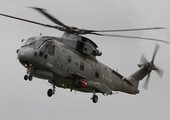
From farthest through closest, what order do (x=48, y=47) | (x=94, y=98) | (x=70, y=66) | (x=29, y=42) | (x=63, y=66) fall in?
(x=94, y=98) → (x=70, y=66) → (x=63, y=66) → (x=29, y=42) → (x=48, y=47)

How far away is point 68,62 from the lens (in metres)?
36.4

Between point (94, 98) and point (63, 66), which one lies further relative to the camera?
point (94, 98)

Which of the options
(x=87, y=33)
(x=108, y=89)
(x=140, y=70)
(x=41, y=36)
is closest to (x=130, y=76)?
(x=140, y=70)

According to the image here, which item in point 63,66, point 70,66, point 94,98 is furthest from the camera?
point 94,98

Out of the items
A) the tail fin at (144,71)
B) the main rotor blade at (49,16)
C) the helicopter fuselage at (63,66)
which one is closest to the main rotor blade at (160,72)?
the tail fin at (144,71)

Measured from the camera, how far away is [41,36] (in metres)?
36.2

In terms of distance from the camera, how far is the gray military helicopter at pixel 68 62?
34531 mm

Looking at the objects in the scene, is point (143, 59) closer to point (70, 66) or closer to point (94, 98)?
point (94, 98)

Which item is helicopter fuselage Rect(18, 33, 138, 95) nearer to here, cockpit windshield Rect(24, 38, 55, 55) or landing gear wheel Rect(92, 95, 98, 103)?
cockpit windshield Rect(24, 38, 55, 55)

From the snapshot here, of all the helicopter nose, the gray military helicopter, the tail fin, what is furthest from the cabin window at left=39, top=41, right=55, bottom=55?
the tail fin

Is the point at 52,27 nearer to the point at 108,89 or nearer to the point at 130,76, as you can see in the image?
the point at 108,89

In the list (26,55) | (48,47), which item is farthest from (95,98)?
(26,55)

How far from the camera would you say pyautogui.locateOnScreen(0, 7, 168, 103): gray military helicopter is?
34.5 m

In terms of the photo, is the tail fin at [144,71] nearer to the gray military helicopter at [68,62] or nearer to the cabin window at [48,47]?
the gray military helicopter at [68,62]
